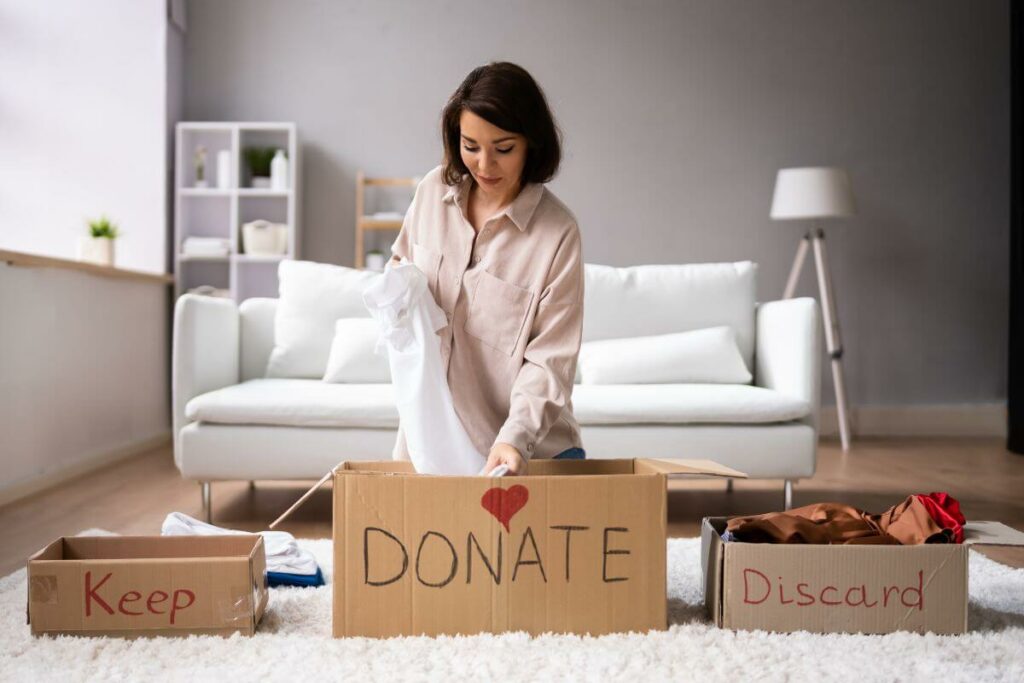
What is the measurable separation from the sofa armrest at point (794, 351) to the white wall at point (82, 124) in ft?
10.1

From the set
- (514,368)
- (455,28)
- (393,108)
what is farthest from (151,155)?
(514,368)

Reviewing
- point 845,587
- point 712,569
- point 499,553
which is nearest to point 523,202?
point 499,553

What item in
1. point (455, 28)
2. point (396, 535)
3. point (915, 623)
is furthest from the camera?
point (455, 28)

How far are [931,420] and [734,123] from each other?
195cm

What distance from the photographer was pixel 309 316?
10.9 ft

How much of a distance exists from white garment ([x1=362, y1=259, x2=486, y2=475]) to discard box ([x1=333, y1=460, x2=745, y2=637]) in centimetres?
15

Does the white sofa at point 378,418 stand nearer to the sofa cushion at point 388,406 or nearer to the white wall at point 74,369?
the sofa cushion at point 388,406

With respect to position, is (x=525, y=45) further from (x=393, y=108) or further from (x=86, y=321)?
(x=86, y=321)

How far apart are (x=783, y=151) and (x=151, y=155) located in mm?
3305

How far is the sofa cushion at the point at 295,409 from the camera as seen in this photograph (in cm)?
279

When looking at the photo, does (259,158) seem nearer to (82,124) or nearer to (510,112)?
(82,124)

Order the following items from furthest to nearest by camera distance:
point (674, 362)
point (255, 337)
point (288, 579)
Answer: point (255, 337) → point (674, 362) → point (288, 579)

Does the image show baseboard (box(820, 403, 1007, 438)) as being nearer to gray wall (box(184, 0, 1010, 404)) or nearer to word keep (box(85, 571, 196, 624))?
gray wall (box(184, 0, 1010, 404))

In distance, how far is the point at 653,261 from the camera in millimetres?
5219
